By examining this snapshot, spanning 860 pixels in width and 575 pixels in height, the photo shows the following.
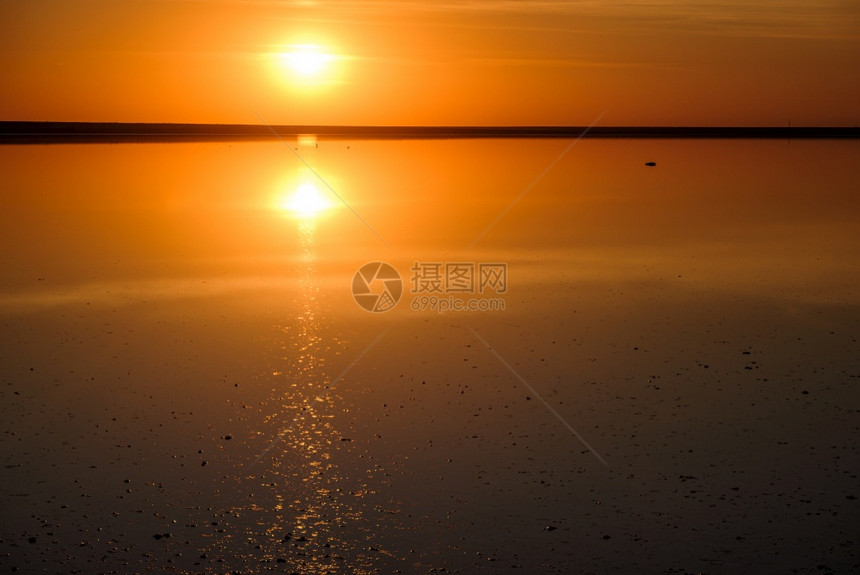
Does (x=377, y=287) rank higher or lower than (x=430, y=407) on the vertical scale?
higher

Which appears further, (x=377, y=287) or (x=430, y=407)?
(x=377, y=287)

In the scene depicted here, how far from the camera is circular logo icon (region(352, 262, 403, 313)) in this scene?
A: 31.2 ft

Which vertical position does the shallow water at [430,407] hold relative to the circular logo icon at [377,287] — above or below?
below

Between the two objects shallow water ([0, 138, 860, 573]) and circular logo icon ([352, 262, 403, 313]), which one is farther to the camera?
circular logo icon ([352, 262, 403, 313])

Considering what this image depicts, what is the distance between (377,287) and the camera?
10.4 meters

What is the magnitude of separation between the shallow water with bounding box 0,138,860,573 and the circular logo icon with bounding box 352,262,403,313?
0.51ft

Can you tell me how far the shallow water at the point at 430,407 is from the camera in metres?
4.05

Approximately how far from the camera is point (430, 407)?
19.6 ft

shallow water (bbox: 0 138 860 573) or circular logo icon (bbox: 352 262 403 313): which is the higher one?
circular logo icon (bbox: 352 262 403 313)

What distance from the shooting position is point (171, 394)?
627 cm

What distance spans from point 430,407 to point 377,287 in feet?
14.7

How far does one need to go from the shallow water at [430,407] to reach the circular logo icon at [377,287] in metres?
0.15

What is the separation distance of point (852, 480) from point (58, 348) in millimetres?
5826

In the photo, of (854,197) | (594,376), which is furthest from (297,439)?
(854,197)
